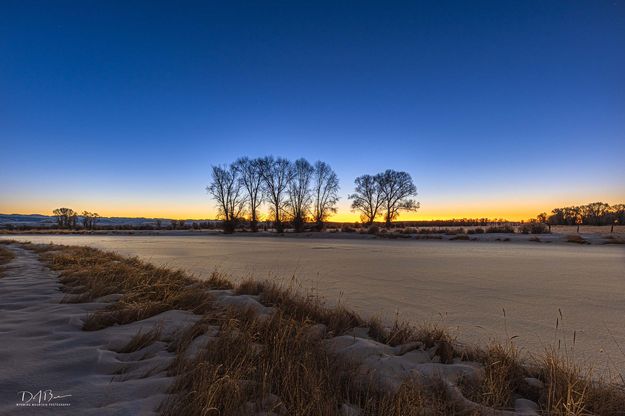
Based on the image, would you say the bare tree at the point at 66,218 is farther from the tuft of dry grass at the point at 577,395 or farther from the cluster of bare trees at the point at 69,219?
the tuft of dry grass at the point at 577,395

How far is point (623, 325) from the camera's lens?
4.16 m

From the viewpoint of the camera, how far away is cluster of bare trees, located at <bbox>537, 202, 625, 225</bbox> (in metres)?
51.0

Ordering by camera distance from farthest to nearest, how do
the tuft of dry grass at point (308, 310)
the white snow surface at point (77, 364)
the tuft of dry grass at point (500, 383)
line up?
the tuft of dry grass at point (308, 310), the tuft of dry grass at point (500, 383), the white snow surface at point (77, 364)

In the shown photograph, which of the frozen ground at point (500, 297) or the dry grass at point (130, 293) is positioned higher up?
the dry grass at point (130, 293)

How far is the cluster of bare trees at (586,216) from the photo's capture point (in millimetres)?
50969

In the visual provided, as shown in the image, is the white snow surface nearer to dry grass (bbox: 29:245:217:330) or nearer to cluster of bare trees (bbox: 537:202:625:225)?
dry grass (bbox: 29:245:217:330)

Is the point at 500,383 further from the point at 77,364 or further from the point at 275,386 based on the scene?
the point at 77,364

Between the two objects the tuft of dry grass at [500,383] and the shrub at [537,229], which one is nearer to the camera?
the tuft of dry grass at [500,383]

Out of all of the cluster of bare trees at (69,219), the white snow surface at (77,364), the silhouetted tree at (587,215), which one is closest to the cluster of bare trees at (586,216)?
the silhouetted tree at (587,215)

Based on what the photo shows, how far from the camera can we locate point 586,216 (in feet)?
183

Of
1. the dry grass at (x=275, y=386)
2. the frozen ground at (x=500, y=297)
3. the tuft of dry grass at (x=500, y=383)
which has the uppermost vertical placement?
the dry grass at (x=275, y=386)

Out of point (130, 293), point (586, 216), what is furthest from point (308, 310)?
point (586, 216)

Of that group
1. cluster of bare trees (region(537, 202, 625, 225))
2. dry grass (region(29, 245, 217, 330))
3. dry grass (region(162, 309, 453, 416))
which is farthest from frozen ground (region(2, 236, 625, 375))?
cluster of bare trees (region(537, 202, 625, 225))

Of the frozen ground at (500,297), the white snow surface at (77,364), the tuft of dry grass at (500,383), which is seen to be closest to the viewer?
the white snow surface at (77,364)
